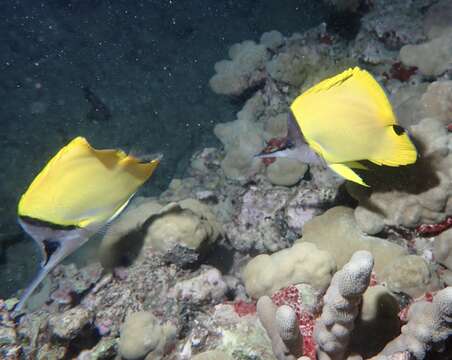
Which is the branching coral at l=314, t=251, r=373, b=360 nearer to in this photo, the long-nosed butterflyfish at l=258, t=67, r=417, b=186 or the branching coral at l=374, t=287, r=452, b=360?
the branching coral at l=374, t=287, r=452, b=360

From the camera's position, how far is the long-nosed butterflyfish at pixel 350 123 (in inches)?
85.7

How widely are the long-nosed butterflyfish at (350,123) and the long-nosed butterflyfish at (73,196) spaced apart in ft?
3.38

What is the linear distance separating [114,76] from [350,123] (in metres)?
7.98

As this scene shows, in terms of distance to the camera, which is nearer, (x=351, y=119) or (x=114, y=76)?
(x=351, y=119)

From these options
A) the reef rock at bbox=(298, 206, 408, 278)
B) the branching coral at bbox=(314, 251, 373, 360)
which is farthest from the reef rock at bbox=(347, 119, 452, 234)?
the branching coral at bbox=(314, 251, 373, 360)

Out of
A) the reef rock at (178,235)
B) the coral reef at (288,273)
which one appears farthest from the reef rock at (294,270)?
the reef rock at (178,235)

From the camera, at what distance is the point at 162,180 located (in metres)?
7.96

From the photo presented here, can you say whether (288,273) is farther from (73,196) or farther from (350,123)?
(73,196)

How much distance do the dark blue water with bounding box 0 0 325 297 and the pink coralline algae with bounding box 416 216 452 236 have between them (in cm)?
562

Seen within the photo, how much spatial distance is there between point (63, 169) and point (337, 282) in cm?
179

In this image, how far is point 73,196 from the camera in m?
2.30

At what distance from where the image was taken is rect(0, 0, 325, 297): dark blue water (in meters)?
7.75

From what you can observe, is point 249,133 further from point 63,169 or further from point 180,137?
point 63,169

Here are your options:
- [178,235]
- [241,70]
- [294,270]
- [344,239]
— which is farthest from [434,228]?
[241,70]
